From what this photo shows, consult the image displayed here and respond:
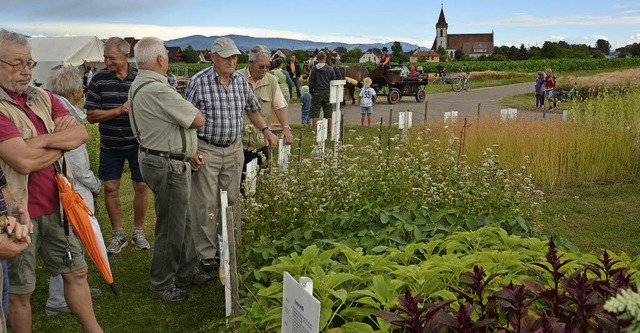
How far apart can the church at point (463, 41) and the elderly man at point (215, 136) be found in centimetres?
14790

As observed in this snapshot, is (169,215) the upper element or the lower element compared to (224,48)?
lower

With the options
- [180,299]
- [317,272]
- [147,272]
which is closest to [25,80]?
[317,272]

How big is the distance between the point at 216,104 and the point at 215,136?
0.85ft

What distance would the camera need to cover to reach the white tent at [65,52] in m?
28.2

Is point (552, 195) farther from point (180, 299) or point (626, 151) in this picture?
point (180, 299)

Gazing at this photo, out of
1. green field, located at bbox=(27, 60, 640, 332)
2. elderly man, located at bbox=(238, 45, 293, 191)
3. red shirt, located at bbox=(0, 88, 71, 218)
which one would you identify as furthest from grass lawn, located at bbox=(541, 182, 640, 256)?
red shirt, located at bbox=(0, 88, 71, 218)

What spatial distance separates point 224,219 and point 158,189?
1.12m

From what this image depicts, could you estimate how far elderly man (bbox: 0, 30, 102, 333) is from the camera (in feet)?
10.7

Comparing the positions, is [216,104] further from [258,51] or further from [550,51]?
[550,51]

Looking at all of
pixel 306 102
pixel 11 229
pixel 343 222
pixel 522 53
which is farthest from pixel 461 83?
pixel 522 53

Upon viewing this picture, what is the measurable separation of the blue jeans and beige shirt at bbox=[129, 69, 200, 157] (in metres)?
0.11

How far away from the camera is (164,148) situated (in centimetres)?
453

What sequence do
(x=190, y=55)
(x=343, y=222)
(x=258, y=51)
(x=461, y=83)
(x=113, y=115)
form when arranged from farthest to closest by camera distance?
(x=190, y=55) < (x=461, y=83) < (x=258, y=51) < (x=113, y=115) < (x=343, y=222)

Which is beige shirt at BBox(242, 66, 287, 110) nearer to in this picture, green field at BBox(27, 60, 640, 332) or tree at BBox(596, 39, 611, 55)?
green field at BBox(27, 60, 640, 332)
